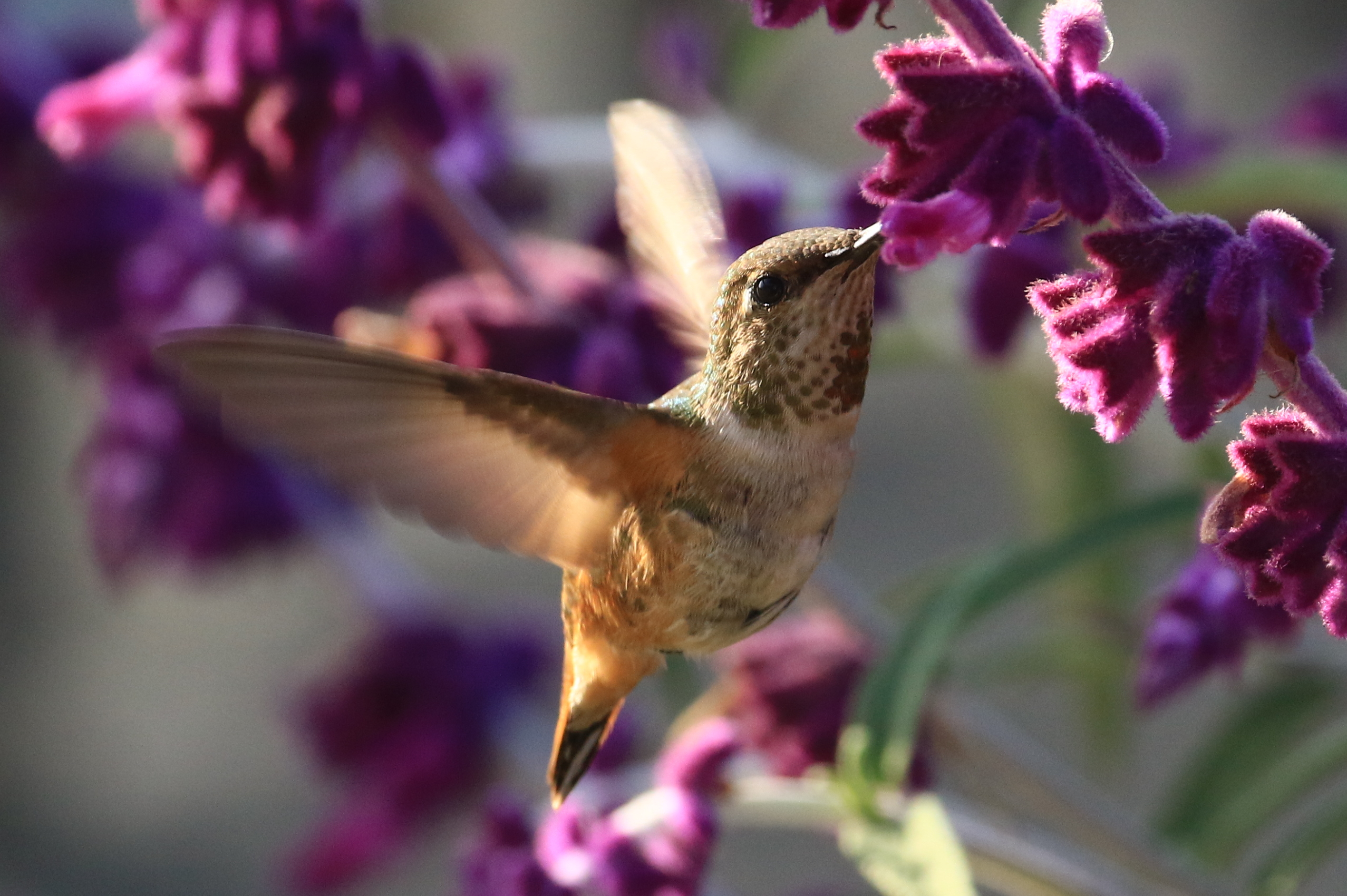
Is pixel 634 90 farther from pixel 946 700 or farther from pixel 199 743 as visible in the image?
pixel 946 700

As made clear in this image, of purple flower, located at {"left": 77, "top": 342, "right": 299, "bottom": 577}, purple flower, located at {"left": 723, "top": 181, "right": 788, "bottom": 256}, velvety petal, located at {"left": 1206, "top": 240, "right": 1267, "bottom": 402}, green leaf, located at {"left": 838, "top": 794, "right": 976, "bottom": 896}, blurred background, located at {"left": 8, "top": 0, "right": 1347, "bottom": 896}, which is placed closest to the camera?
velvety petal, located at {"left": 1206, "top": 240, "right": 1267, "bottom": 402}

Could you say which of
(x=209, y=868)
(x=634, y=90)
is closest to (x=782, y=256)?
(x=634, y=90)

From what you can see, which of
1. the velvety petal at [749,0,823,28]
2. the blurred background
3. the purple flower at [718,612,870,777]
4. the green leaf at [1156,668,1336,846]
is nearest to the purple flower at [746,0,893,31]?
the velvety petal at [749,0,823,28]

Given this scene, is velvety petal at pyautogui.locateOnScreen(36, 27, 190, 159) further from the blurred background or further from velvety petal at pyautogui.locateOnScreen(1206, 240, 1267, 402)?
the blurred background

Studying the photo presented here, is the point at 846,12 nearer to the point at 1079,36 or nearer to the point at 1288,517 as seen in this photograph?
the point at 1079,36

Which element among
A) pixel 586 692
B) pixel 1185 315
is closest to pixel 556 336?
pixel 586 692

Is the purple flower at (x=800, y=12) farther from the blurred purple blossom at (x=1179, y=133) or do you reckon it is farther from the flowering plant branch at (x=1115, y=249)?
the blurred purple blossom at (x=1179, y=133)

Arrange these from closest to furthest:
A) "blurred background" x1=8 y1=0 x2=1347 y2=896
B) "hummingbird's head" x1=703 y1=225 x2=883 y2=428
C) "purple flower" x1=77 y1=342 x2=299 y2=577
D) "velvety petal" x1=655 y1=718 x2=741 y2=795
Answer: "hummingbird's head" x1=703 y1=225 x2=883 y2=428
"velvety petal" x1=655 y1=718 x2=741 y2=795
"purple flower" x1=77 y1=342 x2=299 y2=577
"blurred background" x1=8 y1=0 x2=1347 y2=896
